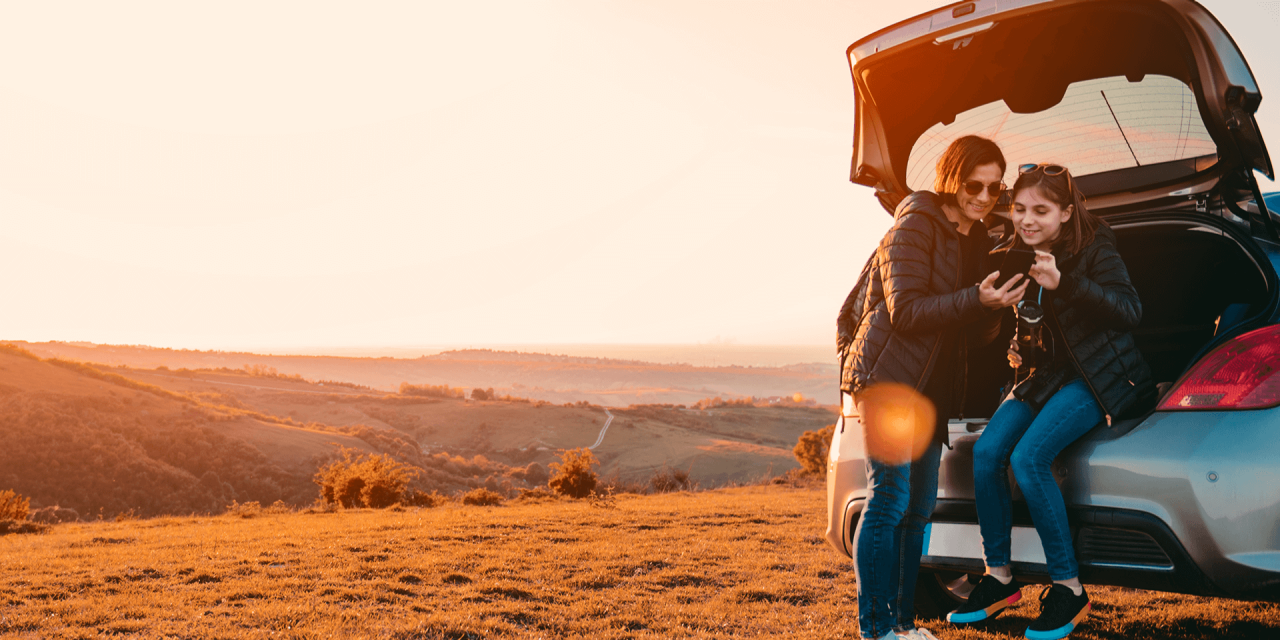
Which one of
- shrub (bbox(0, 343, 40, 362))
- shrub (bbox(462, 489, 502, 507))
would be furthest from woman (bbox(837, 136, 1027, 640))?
shrub (bbox(0, 343, 40, 362))

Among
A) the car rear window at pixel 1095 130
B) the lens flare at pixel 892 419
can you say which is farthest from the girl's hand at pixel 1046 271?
the car rear window at pixel 1095 130

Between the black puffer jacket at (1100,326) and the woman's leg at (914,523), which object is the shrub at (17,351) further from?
the black puffer jacket at (1100,326)

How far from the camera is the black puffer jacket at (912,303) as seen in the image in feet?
8.19

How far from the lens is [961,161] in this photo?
2.68 m

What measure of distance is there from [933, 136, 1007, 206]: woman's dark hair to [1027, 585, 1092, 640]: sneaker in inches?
56.3

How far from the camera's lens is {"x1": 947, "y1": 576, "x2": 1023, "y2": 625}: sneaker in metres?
2.72

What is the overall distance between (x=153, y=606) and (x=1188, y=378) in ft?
17.2

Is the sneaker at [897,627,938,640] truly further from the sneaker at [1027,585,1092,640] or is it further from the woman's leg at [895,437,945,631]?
the sneaker at [1027,585,1092,640]

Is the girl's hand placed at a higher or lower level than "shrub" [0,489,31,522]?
higher

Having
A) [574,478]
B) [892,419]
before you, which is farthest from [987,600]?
[574,478]

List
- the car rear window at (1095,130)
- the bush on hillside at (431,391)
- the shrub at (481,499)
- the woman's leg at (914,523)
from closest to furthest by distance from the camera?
the woman's leg at (914,523) → the car rear window at (1095,130) → the shrub at (481,499) → the bush on hillside at (431,391)

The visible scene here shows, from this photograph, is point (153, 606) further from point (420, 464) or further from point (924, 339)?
point (420, 464)

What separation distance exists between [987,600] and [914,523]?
361mm

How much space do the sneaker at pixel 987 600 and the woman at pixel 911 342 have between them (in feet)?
0.62
